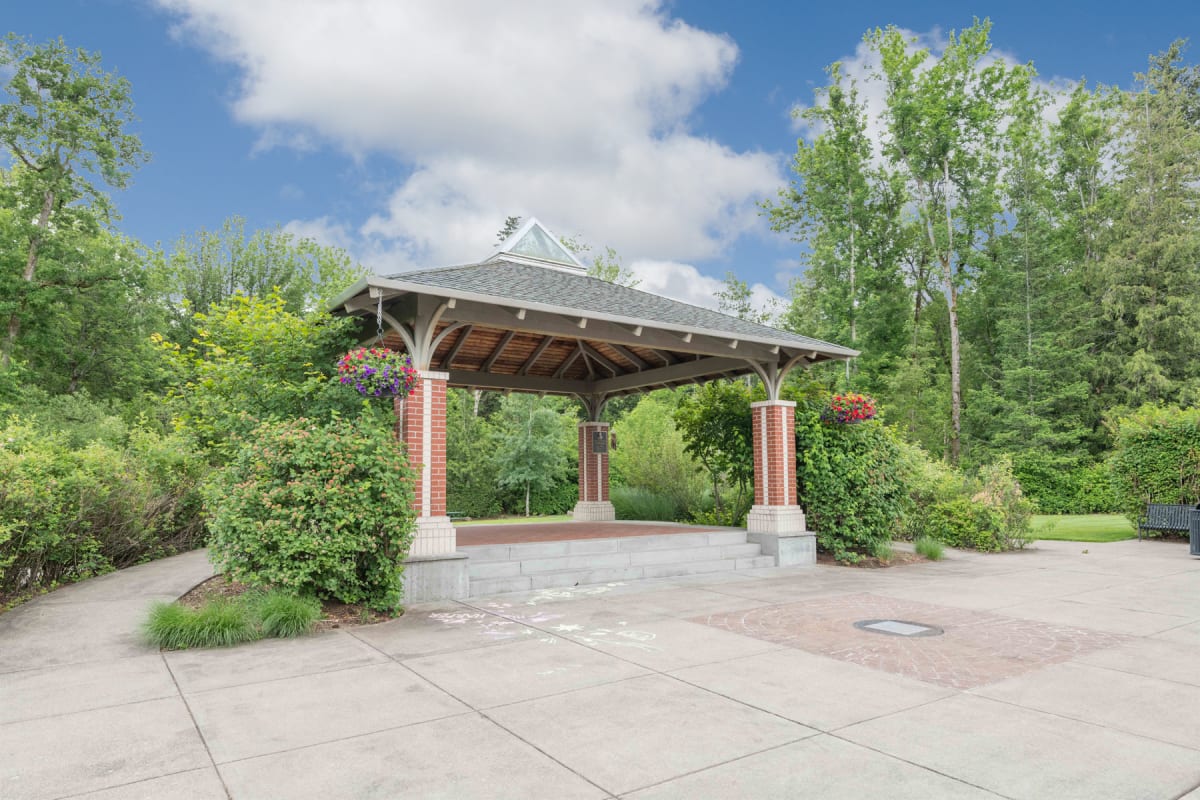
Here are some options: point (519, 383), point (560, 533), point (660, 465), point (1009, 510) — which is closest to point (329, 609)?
point (560, 533)

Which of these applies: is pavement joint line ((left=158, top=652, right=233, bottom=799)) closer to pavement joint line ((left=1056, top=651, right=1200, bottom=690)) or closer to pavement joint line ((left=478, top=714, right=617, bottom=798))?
pavement joint line ((left=478, top=714, right=617, bottom=798))

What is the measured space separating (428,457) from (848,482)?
6.83 m

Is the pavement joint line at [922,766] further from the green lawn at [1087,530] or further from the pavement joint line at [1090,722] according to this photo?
the green lawn at [1087,530]

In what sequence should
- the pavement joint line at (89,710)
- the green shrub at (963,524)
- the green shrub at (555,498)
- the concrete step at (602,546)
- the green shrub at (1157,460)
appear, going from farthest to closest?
1. the green shrub at (555,498)
2. the green shrub at (1157,460)
3. the green shrub at (963,524)
4. the concrete step at (602,546)
5. the pavement joint line at (89,710)

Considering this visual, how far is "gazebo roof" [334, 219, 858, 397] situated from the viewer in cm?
799

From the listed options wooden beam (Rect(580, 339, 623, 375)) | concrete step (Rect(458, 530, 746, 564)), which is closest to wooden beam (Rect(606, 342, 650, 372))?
wooden beam (Rect(580, 339, 623, 375))

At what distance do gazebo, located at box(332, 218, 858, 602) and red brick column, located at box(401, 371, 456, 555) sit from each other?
0.04 feet

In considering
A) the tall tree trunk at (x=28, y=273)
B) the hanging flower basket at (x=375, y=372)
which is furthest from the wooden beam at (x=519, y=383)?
the tall tree trunk at (x=28, y=273)

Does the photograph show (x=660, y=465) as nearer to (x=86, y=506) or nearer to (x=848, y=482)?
(x=848, y=482)

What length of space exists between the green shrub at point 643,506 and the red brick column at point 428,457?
8.24 m

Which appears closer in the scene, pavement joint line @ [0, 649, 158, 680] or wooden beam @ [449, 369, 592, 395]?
pavement joint line @ [0, 649, 158, 680]

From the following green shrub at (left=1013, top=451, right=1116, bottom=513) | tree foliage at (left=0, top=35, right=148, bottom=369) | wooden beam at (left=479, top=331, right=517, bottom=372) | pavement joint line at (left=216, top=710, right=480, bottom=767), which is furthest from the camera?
green shrub at (left=1013, top=451, right=1116, bottom=513)

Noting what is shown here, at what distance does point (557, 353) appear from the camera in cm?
1369

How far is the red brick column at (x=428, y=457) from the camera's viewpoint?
771 centimetres
